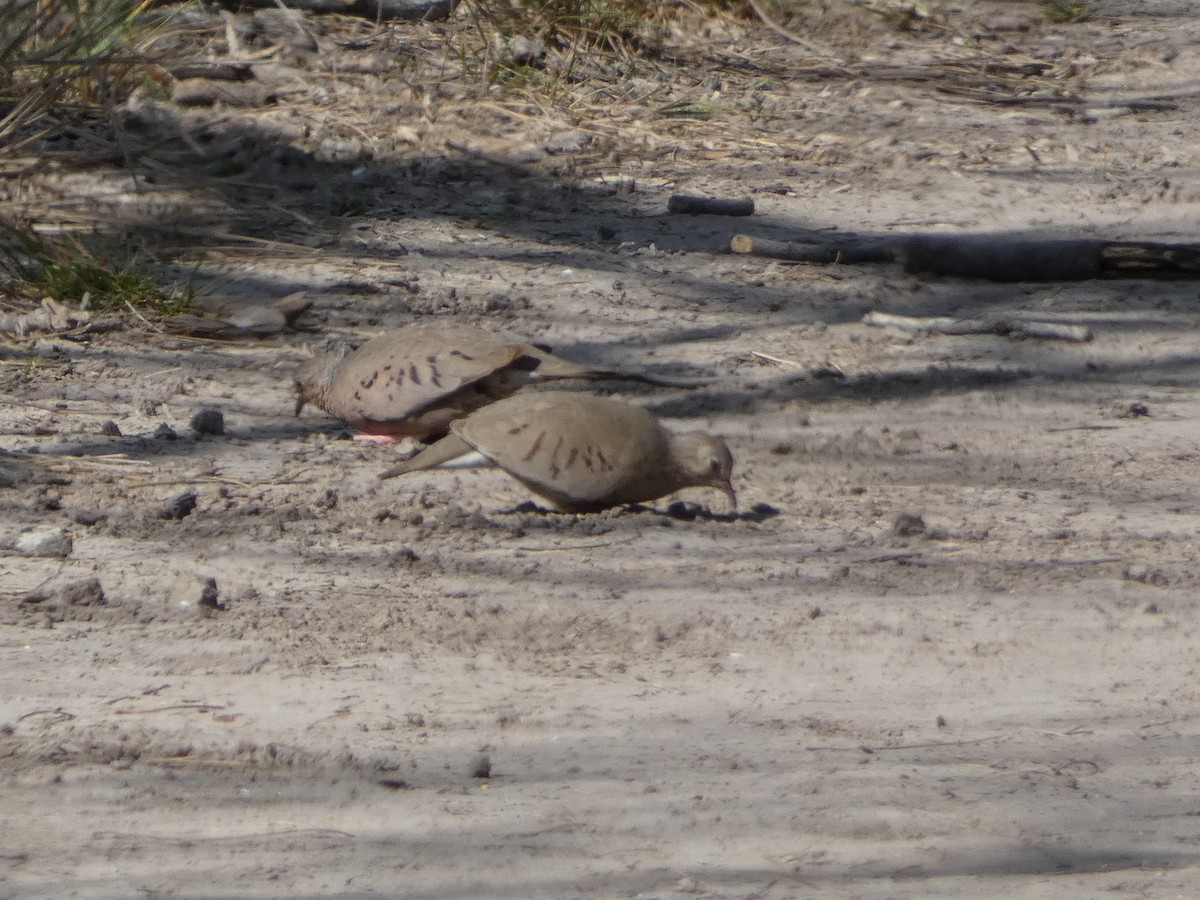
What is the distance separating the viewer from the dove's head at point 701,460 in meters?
4.09

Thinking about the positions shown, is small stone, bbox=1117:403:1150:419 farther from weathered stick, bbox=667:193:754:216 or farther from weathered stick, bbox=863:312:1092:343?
weathered stick, bbox=667:193:754:216

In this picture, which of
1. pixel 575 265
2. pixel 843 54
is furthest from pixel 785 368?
pixel 843 54

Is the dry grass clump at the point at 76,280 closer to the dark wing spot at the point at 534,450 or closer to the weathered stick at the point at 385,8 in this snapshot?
the dark wing spot at the point at 534,450

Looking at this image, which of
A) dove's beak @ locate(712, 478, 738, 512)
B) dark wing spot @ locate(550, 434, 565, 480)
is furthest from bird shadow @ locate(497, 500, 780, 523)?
dark wing spot @ locate(550, 434, 565, 480)

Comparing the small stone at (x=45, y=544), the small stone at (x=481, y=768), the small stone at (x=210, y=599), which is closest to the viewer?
A: the small stone at (x=481, y=768)

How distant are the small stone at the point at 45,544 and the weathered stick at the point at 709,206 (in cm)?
375

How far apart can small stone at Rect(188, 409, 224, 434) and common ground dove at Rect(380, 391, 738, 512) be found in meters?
0.87

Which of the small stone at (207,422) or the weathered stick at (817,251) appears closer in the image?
the small stone at (207,422)

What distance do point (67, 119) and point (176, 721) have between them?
4.00 metres

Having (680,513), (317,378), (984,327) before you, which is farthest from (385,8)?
(680,513)

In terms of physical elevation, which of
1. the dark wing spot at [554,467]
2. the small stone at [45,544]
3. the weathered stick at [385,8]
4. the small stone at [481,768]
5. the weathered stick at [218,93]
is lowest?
the small stone at [45,544]

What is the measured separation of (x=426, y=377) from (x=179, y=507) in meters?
0.84

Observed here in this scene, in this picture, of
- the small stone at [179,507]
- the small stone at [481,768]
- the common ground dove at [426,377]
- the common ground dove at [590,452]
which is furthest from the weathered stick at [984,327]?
the small stone at [481,768]

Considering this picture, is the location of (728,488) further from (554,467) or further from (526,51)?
(526,51)
